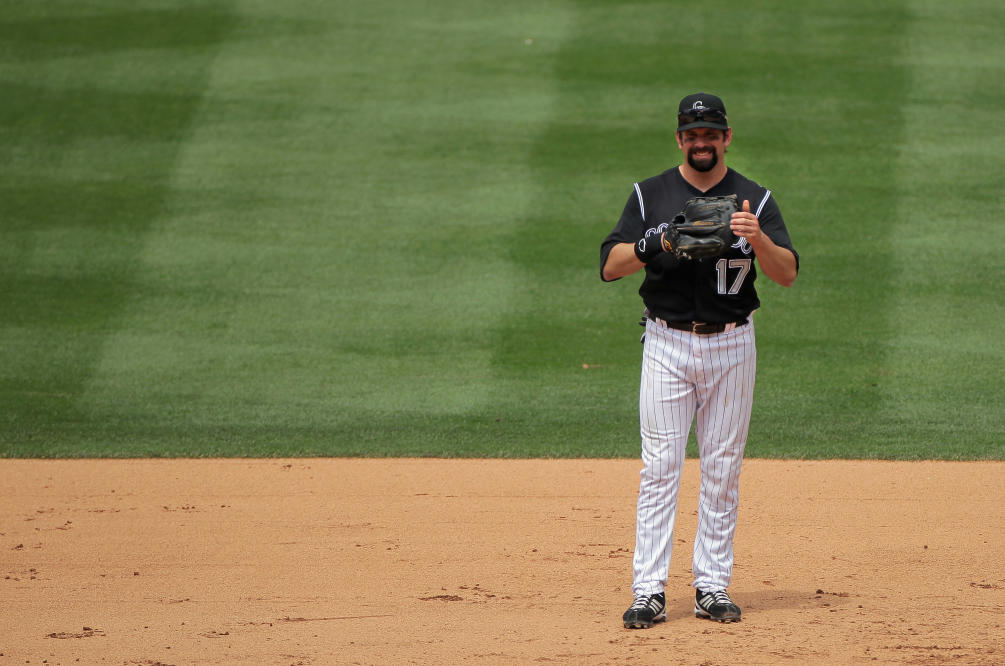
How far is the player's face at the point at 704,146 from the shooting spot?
15.4 ft

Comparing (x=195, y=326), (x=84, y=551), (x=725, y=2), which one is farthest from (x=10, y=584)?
(x=725, y=2)

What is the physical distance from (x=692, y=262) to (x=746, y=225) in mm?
312

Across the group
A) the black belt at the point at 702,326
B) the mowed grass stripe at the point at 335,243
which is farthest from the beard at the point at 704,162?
the mowed grass stripe at the point at 335,243

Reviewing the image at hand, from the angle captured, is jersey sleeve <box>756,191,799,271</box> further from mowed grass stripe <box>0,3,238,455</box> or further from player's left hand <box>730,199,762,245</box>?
mowed grass stripe <box>0,3,238,455</box>

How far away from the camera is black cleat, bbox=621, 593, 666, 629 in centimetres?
470

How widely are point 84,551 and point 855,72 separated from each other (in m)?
11.2

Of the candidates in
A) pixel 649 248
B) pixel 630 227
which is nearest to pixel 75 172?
pixel 630 227

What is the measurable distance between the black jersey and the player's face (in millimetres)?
124

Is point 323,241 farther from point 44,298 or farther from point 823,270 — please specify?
point 823,270

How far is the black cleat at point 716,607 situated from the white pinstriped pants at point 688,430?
3 centimetres

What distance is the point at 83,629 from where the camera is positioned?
4.89m

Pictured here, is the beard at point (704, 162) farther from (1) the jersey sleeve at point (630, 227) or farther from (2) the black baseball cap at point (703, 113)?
(1) the jersey sleeve at point (630, 227)

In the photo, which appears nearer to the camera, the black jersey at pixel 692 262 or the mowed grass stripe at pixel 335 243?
the black jersey at pixel 692 262

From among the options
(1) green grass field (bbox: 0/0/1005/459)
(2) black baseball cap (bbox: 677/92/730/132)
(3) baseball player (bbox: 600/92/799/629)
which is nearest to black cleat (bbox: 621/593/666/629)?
(3) baseball player (bbox: 600/92/799/629)
